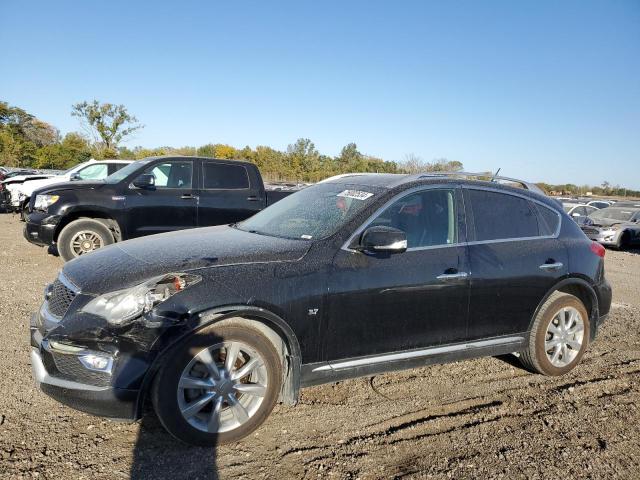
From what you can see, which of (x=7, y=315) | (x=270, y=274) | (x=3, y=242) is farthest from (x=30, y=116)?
(x=270, y=274)

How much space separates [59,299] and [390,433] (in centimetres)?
234

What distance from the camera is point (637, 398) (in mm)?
4086

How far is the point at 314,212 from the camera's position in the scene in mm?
4047

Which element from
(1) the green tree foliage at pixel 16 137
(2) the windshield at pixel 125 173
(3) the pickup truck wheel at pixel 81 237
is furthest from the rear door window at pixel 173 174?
(1) the green tree foliage at pixel 16 137

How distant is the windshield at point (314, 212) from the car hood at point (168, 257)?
0.19 m

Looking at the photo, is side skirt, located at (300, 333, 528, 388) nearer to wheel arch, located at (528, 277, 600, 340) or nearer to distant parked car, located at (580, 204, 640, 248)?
wheel arch, located at (528, 277, 600, 340)

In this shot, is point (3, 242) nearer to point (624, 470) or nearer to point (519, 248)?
point (519, 248)

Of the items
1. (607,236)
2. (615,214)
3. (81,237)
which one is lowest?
(607,236)

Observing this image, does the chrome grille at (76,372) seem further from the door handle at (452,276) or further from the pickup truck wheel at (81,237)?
the pickup truck wheel at (81,237)

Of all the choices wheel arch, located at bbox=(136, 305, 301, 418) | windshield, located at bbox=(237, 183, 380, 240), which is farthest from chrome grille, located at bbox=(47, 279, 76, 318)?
windshield, located at bbox=(237, 183, 380, 240)

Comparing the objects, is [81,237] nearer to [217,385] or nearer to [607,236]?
[217,385]

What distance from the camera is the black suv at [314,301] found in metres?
2.89

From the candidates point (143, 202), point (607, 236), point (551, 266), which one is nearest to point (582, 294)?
point (551, 266)

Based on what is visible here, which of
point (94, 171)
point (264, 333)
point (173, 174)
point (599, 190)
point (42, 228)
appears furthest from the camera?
point (599, 190)
